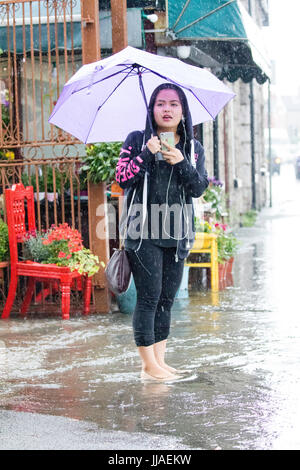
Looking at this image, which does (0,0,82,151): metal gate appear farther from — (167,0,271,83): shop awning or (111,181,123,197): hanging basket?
(167,0,271,83): shop awning

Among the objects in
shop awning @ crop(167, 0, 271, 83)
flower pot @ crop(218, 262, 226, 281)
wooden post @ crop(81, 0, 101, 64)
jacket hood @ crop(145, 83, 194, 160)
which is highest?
shop awning @ crop(167, 0, 271, 83)

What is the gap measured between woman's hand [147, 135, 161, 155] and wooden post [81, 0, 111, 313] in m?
2.94

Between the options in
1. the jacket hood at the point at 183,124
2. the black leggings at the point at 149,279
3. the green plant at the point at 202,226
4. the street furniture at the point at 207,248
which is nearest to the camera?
the black leggings at the point at 149,279

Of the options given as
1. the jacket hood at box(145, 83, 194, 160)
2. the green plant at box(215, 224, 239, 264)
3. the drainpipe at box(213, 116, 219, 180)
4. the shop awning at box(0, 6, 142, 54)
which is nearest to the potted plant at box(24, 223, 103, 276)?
the shop awning at box(0, 6, 142, 54)

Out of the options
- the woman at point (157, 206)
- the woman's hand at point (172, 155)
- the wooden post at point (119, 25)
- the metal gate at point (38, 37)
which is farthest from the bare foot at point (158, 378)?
the wooden post at point (119, 25)

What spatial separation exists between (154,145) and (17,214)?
323cm

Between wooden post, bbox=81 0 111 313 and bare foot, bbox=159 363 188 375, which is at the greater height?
wooden post, bbox=81 0 111 313

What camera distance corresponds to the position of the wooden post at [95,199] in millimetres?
8016

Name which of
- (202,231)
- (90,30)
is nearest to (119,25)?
(90,30)

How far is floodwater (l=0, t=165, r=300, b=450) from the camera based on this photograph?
4.38 meters

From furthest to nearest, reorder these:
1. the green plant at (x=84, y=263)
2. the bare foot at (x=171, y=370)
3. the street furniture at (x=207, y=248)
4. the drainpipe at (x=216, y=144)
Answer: the drainpipe at (x=216, y=144)
the street furniture at (x=207, y=248)
the green plant at (x=84, y=263)
the bare foot at (x=171, y=370)

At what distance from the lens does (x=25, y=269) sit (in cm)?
800

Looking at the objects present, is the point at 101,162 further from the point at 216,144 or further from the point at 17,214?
the point at 216,144

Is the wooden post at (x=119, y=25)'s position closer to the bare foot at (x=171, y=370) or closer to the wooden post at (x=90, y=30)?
the wooden post at (x=90, y=30)
